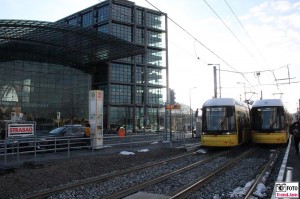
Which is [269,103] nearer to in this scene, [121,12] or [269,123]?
[269,123]

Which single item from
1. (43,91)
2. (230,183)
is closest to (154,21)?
(43,91)

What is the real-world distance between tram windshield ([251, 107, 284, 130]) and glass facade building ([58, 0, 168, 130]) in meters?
57.1

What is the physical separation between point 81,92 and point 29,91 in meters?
12.3

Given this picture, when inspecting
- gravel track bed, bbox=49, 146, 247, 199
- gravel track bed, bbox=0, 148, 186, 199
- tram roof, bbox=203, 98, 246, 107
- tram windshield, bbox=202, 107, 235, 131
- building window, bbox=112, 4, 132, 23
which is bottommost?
gravel track bed, bbox=49, 146, 247, 199

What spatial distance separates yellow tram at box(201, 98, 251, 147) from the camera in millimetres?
22188

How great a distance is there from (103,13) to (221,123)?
65802 mm

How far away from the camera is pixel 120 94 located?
275 ft

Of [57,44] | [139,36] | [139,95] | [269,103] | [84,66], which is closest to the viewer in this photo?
[269,103]

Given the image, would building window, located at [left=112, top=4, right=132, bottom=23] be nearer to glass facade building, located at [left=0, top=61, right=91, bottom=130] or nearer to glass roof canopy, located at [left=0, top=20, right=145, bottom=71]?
glass roof canopy, located at [left=0, top=20, right=145, bottom=71]

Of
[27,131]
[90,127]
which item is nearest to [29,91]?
[90,127]

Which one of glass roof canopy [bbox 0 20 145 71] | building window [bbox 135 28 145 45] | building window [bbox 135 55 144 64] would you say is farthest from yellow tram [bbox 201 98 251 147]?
building window [bbox 135 28 145 45]

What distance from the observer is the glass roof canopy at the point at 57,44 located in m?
52.7

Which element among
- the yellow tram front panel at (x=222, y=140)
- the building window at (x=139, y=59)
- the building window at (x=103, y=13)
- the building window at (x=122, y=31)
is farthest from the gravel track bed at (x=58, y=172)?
the building window at (x=139, y=59)

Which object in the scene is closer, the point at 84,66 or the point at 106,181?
the point at 106,181
